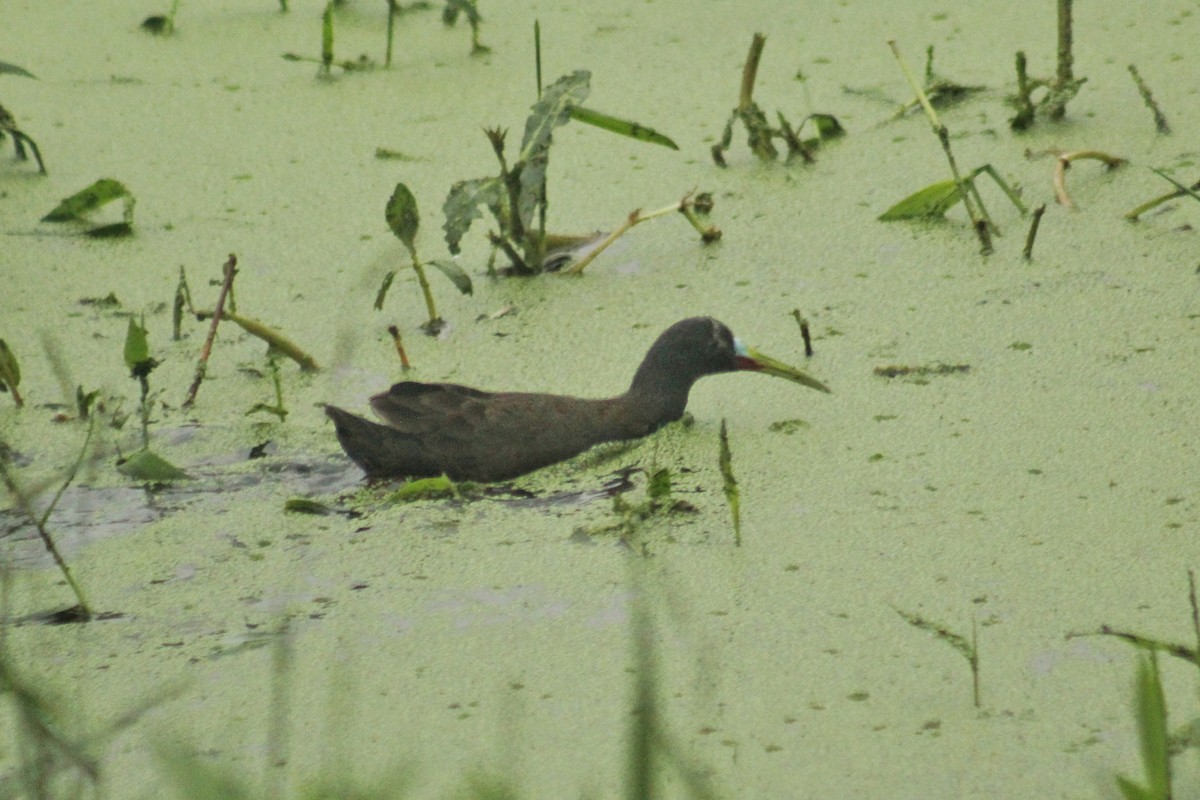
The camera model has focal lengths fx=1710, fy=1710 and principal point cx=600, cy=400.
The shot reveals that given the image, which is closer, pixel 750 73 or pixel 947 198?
pixel 947 198

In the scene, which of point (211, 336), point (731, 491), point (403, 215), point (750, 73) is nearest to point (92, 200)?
point (211, 336)

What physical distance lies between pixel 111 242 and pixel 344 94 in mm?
835

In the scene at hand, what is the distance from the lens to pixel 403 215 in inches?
133

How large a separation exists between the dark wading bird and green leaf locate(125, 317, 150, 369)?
0.33m

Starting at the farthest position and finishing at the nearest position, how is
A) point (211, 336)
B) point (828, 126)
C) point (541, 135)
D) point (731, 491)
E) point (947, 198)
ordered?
point (828, 126)
point (947, 198)
point (541, 135)
point (211, 336)
point (731, 491)

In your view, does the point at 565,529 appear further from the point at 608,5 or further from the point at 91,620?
the point at 608,5

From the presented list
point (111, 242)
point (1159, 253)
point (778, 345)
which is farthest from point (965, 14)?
point (111, 242)

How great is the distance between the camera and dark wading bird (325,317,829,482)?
2.97m

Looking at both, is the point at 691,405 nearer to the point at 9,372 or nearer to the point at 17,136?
the point at 9,372

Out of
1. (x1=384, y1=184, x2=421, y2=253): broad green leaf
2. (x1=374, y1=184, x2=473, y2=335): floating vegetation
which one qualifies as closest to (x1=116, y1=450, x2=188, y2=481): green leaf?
(x1=374, y1=184, x2=473, y2=335): floating vegetation

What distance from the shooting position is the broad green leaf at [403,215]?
3.35m

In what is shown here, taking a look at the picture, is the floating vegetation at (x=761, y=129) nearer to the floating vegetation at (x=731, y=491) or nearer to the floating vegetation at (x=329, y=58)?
the floating vegetation at (x=329, y=58)

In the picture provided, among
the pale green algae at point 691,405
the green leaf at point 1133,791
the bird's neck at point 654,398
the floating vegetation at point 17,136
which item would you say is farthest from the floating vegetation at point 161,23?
the green leaf at point 1133,791

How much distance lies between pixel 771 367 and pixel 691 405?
0.22 meters
